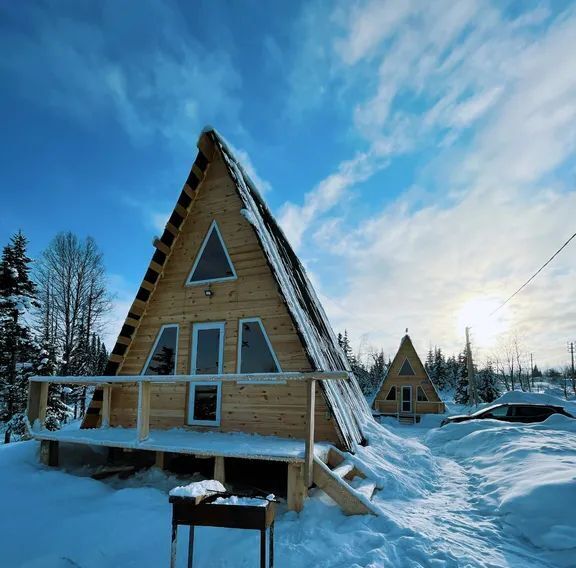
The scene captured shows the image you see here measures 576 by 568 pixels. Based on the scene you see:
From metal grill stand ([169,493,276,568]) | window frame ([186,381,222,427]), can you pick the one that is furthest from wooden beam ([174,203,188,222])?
metal grill stand ([169,493,276,568])

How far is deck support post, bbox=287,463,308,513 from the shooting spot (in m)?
4.71

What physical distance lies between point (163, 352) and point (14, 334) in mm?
13994

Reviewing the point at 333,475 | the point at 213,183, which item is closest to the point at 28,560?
the point at 333,475

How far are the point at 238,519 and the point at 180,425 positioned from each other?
5533mm

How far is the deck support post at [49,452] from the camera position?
666 centimetres

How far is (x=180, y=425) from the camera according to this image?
7.62 meters

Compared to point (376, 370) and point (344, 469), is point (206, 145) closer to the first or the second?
point (344, 469)

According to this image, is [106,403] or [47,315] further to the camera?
[47,315]

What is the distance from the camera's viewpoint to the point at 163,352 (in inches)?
325

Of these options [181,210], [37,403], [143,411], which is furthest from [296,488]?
[181,210]

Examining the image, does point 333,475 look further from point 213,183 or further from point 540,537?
point 213,183

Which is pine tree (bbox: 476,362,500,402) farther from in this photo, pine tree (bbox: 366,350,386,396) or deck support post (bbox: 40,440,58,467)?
deck support post (bbox: 40,440,58,467)

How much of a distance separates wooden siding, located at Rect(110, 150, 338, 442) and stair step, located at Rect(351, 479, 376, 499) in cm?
87

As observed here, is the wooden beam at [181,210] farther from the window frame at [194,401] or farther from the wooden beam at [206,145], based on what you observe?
the window frame at [194,401]
